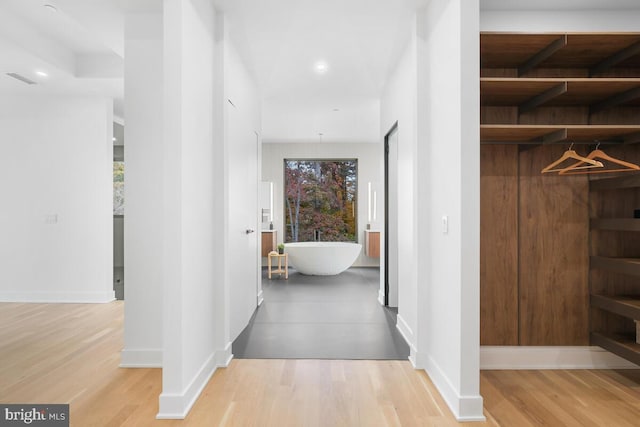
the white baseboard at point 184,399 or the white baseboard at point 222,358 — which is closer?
the white baseboard at point 184,399

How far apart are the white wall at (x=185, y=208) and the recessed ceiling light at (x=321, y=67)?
5.09 feet

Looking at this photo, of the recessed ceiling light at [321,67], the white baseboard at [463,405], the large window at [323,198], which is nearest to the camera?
the white baseboard at [463,405]

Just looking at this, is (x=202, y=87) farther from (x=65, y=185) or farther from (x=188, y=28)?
(x=65, y=185)

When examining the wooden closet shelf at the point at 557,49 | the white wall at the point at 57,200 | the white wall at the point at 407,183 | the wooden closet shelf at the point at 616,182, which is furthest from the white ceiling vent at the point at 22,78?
the wooden closet shelf at the point at 616,182

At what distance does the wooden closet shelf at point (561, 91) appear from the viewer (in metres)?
2.41

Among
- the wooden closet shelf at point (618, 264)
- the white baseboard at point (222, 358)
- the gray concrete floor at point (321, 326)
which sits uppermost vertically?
the wooden closet shelf at point (618, 264)

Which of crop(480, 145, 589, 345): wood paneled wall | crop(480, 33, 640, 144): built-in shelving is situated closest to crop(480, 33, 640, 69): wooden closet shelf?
crop(480, 33, 640, 144): built-in shelving

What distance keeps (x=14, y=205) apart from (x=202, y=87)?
13.3 feet

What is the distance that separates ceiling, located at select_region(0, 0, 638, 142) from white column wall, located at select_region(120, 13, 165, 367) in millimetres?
270

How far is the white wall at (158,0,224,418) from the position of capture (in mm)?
2145

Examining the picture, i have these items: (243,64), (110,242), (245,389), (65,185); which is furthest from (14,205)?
(245,389)

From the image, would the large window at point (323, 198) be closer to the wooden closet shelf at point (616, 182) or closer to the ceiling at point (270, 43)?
the ceiling at point (270, 43)

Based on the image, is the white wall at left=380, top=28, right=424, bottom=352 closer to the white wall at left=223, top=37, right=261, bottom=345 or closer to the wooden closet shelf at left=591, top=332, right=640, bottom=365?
the wooden closet shelf at left=591, top=332, right=640, bottom=365

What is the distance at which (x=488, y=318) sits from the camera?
2.80 meters
